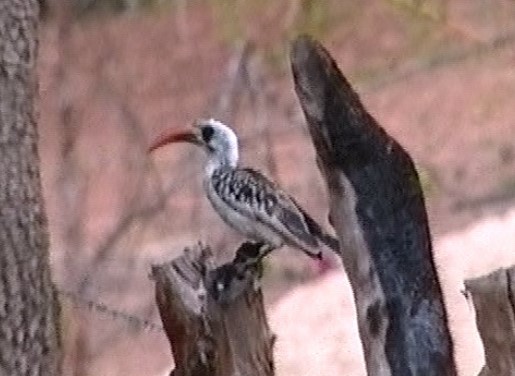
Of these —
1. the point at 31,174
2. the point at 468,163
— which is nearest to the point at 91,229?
the point at 468,163

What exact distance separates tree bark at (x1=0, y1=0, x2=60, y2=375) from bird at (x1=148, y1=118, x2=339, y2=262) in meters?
0.18

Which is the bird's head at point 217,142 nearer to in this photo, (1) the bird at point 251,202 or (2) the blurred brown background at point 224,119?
(1) the bird at point 251,202

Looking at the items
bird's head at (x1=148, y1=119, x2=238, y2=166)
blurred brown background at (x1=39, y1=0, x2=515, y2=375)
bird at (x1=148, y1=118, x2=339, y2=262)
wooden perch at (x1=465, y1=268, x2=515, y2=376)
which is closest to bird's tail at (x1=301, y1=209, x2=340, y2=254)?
bird at (x1=148, y1=118, x2=339, y2=262)

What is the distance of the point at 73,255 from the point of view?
7.66ft

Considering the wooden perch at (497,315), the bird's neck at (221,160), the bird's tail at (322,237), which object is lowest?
the wooden perch at (497,315)

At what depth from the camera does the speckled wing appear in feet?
4.17

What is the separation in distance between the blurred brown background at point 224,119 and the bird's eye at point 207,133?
531mm

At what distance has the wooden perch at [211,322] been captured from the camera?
1065 mm

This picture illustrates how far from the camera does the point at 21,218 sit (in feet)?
4.33

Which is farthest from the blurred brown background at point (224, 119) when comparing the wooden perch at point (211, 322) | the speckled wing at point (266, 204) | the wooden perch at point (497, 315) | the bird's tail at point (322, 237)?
the wooden perch at point (497, 315)

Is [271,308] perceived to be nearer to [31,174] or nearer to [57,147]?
[57,147]

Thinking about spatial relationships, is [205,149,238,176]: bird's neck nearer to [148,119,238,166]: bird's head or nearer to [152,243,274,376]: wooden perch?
[148,119,238,166]: bird's head

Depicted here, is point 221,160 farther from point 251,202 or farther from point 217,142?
point 251,202

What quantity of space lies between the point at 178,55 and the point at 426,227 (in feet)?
6.56
